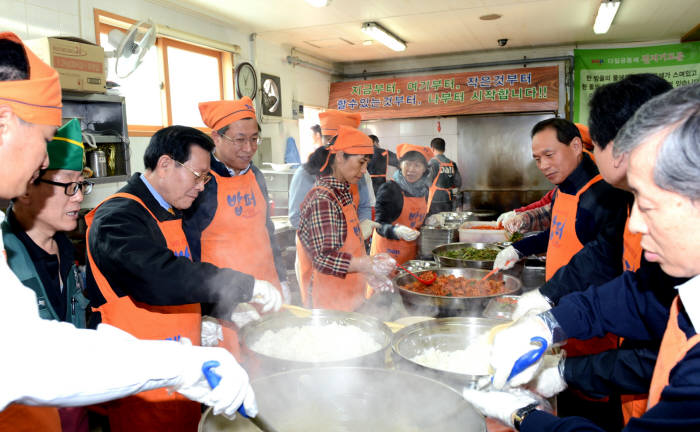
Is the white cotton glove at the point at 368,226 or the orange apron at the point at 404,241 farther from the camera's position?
the orange apron at the point at 404,241

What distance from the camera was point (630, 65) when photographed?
8.79 metres

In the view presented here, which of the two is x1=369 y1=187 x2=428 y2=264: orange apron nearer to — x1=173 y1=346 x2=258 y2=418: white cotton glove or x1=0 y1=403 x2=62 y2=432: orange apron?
x1=0 y1=403 x2=62 y2=432: orange apron

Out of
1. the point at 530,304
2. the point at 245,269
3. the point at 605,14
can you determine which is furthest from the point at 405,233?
the point at 605,14

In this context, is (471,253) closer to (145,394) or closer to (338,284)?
(338,284)

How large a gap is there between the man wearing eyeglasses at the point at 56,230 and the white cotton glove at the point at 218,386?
1033mm

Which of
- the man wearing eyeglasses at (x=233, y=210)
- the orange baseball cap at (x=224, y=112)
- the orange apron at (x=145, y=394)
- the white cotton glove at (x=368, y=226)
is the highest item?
the orange baseball cap at (x=224, y=112)

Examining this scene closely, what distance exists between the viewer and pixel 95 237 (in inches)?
70.3

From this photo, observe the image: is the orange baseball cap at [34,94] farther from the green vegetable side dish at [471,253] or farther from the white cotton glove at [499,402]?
the green vegetable side dish at [471,253]

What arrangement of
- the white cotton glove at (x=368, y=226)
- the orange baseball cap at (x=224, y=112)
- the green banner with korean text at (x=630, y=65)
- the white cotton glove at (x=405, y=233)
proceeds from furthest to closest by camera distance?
the green banner with korean text at (x=630, y=65) → the white cotton glove at (x=368, y=226) → the white cotton glove at (x=405, y=233) → the orange baseball cap at (x=224, y=112)

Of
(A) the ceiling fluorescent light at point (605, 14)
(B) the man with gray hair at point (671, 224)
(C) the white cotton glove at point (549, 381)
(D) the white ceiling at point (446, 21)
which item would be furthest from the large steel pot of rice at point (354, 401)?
(A) the ceiling fluorescent light at point (605, 14)

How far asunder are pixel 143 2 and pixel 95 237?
4.78 metres

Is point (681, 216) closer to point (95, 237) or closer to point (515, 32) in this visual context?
point (95, 237)

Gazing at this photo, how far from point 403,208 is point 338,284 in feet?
6.76

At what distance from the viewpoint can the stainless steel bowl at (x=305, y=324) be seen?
159cm
